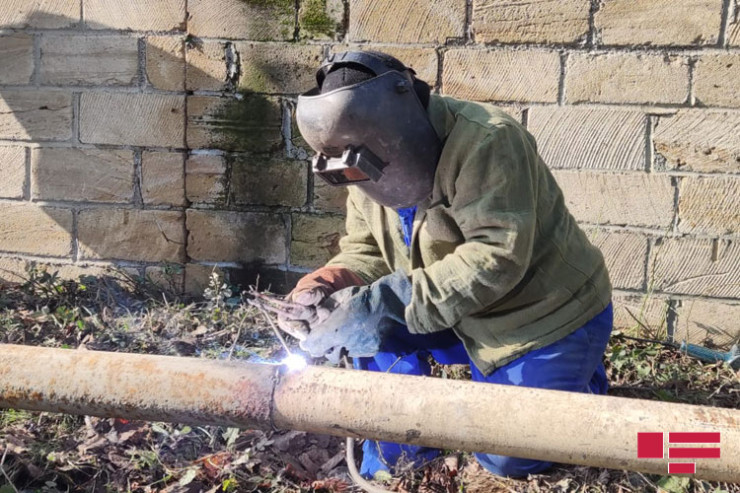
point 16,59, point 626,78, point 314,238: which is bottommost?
point 314,238

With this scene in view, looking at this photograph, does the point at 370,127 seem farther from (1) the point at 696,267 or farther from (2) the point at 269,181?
(1) the point at 696,267

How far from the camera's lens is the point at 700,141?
3141 millimetres

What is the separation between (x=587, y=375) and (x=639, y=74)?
153 centimetres

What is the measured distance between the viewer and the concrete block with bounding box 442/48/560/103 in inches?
127

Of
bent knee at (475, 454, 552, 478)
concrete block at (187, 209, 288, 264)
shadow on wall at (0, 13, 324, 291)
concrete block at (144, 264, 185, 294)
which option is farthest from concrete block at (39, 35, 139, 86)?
bent knee at (475, 454, 552, 478)

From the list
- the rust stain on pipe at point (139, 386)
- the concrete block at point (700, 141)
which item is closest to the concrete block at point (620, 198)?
the concrete block at point (700, 141)

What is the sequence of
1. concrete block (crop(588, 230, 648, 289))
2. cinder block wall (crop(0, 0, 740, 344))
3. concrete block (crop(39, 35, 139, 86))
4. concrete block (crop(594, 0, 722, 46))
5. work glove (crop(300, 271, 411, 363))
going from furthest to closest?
concrete block (crop(39, 35, 139, 86)) < concrete block (crop(588, 230, 648, 289)) < cinder block wall (crop(0, 0, 740, 344)) < concrete block (crop(594, 0, 722, 46)) < work glove (crop(300, 271, 411, 363))

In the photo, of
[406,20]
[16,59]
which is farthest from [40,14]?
[406,20]

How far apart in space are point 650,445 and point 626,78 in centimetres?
223

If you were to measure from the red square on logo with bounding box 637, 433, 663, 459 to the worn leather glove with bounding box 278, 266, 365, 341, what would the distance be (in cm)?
106

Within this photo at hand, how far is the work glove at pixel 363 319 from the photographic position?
2062mm

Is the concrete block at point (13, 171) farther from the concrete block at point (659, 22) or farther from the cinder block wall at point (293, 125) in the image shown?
the concrete block at point (659, 22)

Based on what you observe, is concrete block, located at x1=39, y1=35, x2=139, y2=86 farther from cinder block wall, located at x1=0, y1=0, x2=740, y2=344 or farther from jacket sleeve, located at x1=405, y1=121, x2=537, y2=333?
jacket sleeve, located at x1=405, y1=121, x2=537, y2=333

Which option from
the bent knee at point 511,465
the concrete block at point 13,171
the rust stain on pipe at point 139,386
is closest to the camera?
the rust stain on pipe at point 139,386
